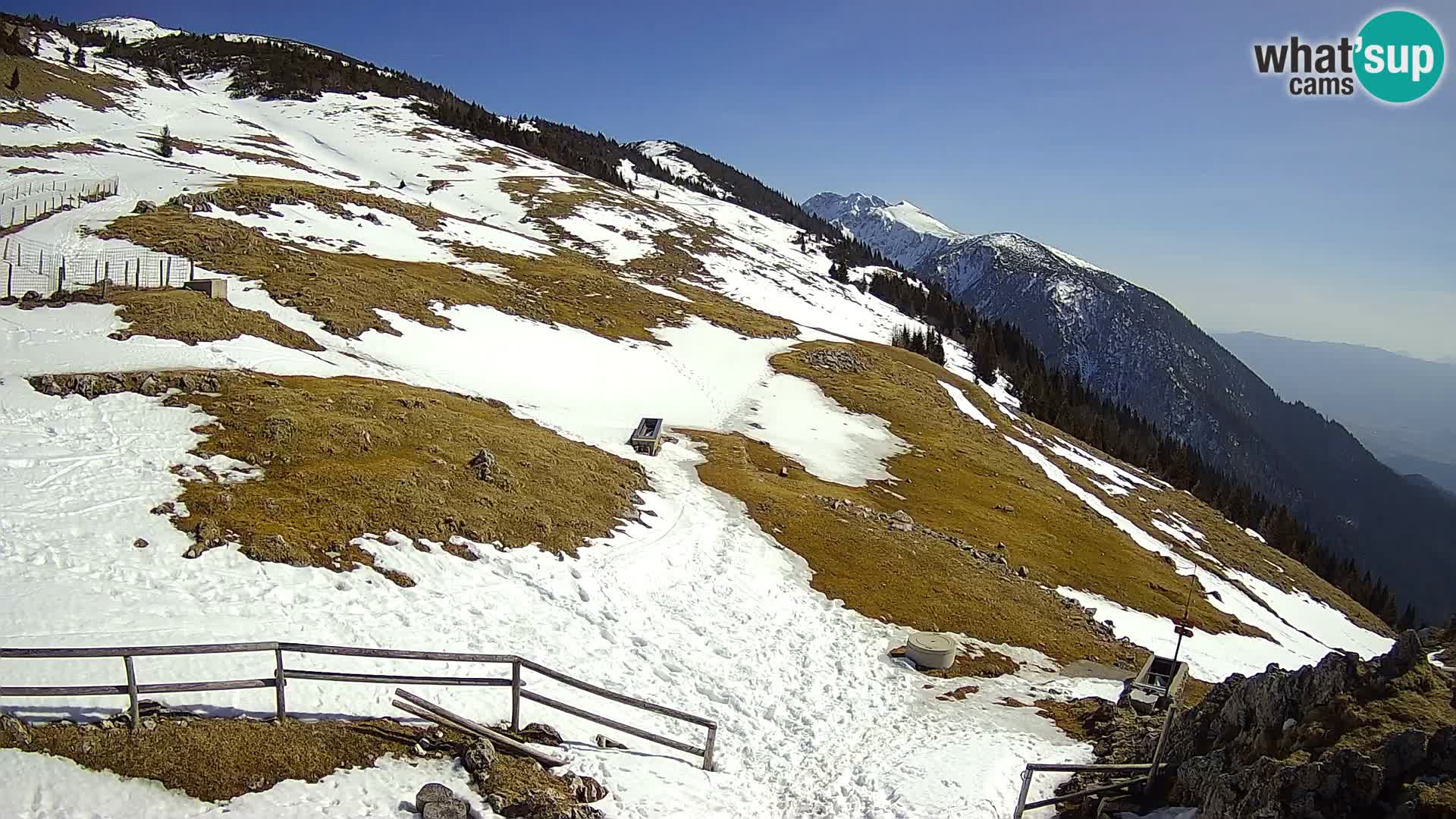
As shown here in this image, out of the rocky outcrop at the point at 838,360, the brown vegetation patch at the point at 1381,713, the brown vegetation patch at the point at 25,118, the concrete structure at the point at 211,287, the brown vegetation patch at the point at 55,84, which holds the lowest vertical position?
the concrete structure at the point at 211,287

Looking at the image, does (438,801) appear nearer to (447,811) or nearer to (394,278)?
(447,811)

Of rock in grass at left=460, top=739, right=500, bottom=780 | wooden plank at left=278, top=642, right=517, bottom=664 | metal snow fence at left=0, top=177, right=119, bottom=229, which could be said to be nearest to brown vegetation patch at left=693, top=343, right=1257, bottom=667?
wooden plank at left=278, top=642, right=517, bottom=664

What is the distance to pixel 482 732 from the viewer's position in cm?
1472

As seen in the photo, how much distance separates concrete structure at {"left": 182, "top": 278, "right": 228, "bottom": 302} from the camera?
39719 mm

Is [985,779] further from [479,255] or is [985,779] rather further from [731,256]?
[731,256]

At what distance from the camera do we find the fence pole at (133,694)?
1222 cm

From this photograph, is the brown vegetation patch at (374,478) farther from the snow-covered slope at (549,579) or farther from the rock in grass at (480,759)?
the rock in grass at (480,759)

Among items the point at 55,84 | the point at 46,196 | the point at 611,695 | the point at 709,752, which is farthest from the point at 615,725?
the point at 55,84

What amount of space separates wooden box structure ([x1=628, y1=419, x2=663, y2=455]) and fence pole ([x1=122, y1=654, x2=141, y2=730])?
2901cm

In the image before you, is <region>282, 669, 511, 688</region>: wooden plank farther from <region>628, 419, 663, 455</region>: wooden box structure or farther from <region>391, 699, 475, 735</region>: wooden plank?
<region>628, 419, 663, 455</region>: wooden box structure

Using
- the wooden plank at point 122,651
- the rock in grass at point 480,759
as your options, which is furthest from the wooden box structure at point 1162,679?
the wooden plank at point 122,651

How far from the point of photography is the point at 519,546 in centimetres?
2478

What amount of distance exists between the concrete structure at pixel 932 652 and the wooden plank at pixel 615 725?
34.5 feet

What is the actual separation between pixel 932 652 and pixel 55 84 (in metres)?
151
